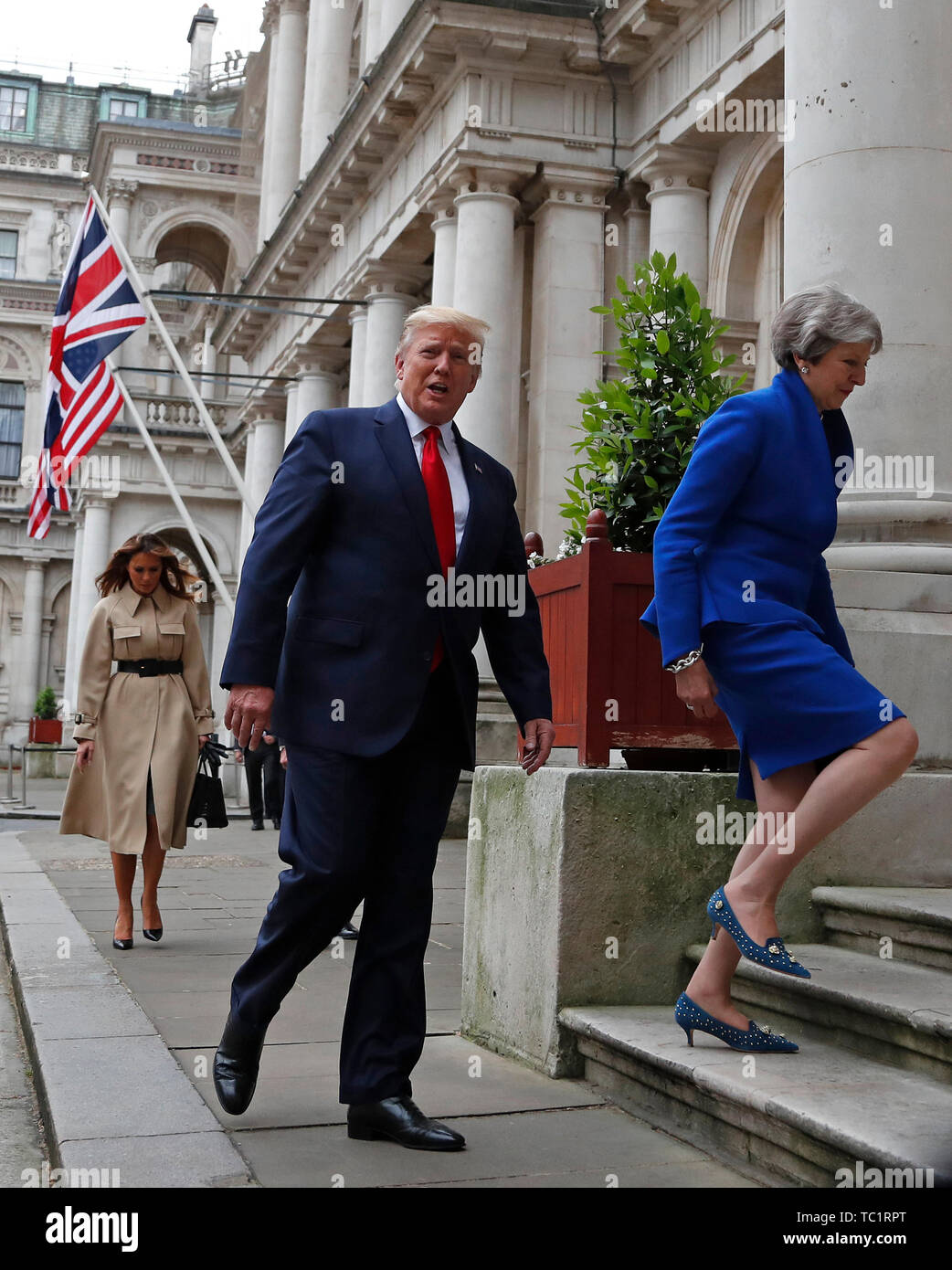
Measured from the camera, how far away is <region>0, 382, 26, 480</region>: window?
160 feet

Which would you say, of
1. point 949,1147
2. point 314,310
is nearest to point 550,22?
point 314,310

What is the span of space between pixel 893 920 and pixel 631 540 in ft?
5.36

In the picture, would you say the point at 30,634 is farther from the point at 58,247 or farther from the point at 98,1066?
the point at 98,1066

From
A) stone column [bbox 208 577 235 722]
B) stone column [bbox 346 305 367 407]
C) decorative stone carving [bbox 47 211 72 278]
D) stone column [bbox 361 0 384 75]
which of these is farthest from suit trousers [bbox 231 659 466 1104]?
decorative stone carving [bbox 47 211 72 278]

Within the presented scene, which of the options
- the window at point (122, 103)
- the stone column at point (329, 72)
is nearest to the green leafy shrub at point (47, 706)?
the stone column at point (329, 72)

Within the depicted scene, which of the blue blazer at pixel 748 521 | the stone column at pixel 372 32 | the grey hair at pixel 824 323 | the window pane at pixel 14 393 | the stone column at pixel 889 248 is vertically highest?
the window pane at pixel 14 393

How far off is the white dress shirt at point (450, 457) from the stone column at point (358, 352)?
14980 mm

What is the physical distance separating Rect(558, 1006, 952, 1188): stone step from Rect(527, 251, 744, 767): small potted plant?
0.97m

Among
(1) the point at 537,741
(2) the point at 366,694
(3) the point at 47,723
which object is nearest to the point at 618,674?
(1) the point at 537,741

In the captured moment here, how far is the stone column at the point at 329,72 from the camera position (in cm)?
2220

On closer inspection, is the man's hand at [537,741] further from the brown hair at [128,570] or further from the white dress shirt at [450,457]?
the brown hair at [128,570]

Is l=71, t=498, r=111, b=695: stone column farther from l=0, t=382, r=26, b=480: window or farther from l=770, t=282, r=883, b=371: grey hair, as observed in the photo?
l=770, t=282, r=883, b=371: grey hair

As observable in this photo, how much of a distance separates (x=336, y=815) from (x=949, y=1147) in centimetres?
156
